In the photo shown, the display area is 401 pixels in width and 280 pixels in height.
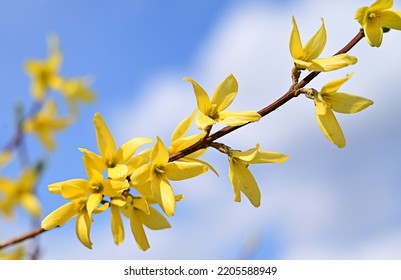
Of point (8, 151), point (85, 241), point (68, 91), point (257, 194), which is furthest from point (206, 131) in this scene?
point (68, 91)

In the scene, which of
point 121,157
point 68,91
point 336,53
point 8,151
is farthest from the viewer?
point 68,91

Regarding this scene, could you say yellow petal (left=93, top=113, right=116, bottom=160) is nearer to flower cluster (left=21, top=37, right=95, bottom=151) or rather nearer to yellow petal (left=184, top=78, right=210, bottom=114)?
yellow petal (left=184, top=78, right=210, bottom=114)

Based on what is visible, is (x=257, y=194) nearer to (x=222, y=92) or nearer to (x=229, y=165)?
(x=229, y=165)

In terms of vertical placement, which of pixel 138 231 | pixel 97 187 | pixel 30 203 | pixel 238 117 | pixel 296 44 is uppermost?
pixel 30 203

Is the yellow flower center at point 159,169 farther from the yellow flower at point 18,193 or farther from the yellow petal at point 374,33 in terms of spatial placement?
the yellow flower at point 18,193

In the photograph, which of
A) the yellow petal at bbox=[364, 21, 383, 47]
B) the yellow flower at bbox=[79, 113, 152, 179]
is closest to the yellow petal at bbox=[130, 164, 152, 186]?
the yellow flower at bbox=[79, 113, 152, 179]

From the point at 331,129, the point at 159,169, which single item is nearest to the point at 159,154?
the point at 159,169

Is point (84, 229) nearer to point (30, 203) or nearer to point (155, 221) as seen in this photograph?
point (155, 221)
